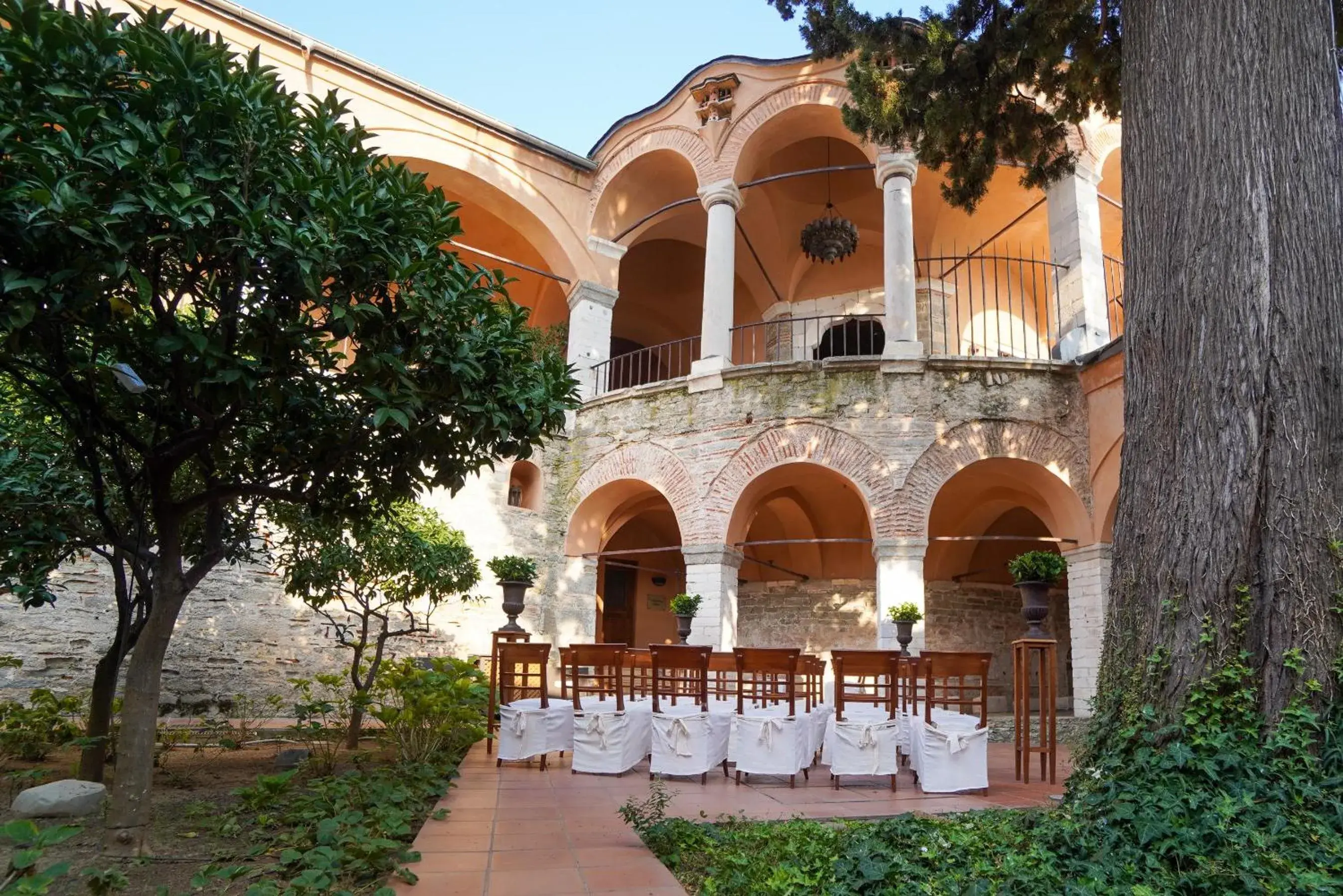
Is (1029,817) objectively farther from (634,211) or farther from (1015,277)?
(1015,277)

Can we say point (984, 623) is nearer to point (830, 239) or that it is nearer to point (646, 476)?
point (646, 476)

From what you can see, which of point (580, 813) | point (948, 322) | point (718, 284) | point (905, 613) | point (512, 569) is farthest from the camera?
point (948, 322)

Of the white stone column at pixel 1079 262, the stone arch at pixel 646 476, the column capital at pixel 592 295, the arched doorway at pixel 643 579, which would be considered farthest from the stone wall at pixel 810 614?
the column capital at pixel 592 295

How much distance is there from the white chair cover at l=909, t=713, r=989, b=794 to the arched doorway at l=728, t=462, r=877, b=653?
7374 millimetres

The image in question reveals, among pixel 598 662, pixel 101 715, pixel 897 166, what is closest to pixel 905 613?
pixel 598 662

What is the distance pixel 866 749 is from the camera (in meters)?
5.38

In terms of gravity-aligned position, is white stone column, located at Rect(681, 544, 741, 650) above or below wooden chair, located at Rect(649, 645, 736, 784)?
above

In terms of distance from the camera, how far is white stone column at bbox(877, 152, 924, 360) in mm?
10719

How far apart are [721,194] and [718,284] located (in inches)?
55.3

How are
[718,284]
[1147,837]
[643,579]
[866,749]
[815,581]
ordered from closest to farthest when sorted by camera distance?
[1147,837], [866,749], [718,284], [815,581], [643,579]

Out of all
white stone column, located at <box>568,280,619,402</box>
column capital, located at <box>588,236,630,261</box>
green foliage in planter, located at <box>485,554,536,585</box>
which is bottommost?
green foliage in planter, located at <box>485,554,536,585</box>

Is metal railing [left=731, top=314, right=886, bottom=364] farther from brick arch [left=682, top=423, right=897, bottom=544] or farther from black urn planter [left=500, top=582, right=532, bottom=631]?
black urn planter [left=500, top=582, right=532, bottom=631]

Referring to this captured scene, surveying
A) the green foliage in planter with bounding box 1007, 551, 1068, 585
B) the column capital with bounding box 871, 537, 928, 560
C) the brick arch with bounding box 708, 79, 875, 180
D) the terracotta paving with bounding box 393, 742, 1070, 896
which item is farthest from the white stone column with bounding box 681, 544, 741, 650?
the brick arch with bounding box 708, 79, 875, 180

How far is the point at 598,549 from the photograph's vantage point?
12.8 m
